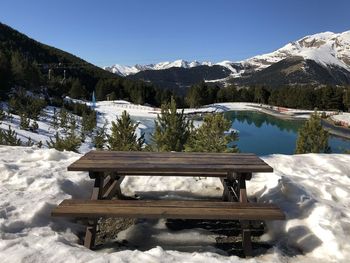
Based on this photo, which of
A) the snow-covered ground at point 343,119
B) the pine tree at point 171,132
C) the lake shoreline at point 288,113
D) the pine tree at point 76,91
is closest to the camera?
the pine tree at point 171,132

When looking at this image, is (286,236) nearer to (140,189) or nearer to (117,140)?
(140,189)

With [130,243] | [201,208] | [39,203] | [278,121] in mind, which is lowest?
[278,121]

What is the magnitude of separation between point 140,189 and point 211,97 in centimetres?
8577

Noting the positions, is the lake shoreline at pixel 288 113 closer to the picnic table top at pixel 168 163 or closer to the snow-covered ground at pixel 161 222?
the snow-covered ground at pixel 161 222

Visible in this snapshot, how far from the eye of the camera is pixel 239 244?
4105 mm

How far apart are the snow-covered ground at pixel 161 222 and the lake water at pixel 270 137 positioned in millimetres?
18215

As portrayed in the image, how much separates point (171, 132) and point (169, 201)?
10898 mm

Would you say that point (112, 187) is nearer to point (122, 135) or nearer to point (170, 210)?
point (170, 210)

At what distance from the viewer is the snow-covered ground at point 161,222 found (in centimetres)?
337

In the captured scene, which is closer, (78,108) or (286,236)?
(286,236)

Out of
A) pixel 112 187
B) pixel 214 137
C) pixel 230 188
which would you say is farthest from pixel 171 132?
pixel 112 187

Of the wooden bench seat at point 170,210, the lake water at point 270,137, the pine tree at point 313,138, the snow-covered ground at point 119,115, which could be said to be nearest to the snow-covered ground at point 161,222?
the wooden bench seat at point 170,210

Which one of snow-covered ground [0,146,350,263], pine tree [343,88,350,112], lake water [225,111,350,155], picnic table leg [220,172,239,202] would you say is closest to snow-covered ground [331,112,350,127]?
lake water [225,111,350,155]

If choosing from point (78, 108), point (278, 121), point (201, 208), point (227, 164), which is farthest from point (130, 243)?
point (278, 121)
